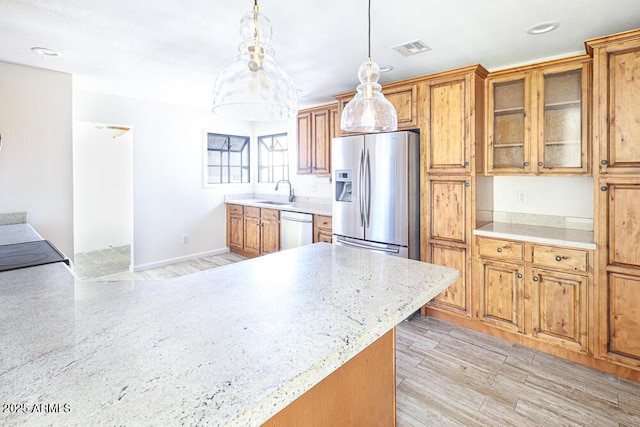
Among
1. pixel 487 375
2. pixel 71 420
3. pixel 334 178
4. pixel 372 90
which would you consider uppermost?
pixel 372 90

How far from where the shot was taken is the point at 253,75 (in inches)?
50.4

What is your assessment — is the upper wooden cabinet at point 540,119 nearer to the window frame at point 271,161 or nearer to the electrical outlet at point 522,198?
the electrical outlet at point 522,198

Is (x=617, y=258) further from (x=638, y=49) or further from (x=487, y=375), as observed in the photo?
(x=638, y=49)

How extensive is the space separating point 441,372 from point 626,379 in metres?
1.22

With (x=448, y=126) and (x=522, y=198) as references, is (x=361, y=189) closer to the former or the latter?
(x=448, y=126)

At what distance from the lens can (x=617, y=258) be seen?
2277mm

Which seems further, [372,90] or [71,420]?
[372,90]

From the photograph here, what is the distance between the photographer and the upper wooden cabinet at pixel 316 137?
14.3ft

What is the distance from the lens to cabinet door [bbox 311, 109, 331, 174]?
14.4 ft

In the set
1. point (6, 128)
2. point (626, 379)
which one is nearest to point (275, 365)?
point (626, 379)

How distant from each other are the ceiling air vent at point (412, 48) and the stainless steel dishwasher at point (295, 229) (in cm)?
221

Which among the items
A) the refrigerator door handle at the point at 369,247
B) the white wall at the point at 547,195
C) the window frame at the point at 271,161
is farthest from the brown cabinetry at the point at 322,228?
the white wall at the point at 547,195

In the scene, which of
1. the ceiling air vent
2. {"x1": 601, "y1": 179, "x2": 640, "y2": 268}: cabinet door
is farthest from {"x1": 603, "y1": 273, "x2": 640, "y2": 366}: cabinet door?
the ceiling air vent

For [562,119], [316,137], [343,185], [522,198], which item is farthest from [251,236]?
[562,119]
